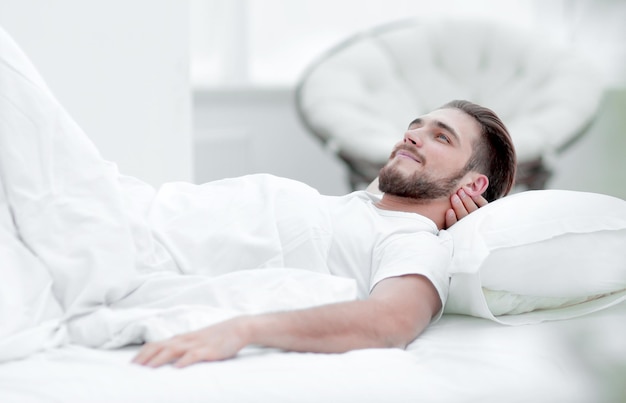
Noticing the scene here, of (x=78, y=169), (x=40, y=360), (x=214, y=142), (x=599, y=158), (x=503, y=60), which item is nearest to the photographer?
(x=599, y=158)

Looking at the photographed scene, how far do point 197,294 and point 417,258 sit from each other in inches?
14.5

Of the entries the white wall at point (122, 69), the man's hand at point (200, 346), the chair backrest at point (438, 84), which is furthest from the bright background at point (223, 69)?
the man's hand at point (200, 346)

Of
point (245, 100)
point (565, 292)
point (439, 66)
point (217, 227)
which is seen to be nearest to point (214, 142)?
point (245, 100)

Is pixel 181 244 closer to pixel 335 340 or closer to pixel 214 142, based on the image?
pixel 335 340

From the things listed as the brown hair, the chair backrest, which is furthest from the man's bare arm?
the chair backrest

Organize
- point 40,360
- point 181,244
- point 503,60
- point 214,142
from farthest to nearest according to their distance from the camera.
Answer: point 214,142, point 503,60, point 181,244, point 40,360

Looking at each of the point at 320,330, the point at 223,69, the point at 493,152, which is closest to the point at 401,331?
the point at 320,330

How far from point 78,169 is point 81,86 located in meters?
1.37

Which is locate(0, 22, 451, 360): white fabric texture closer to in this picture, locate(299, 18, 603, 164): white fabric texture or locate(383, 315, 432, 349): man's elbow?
locate(383, 315, 432, 349): man's elbow

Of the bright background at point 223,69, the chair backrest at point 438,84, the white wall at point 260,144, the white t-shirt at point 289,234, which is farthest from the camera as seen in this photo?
the white wall at point 260,144

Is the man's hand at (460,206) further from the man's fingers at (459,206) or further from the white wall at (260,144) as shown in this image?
the white wall at (260,144)

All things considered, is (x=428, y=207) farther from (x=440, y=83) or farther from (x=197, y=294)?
(x=440, y=83)

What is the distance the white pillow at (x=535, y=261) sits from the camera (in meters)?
1.32

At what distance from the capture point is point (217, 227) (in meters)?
1.47
